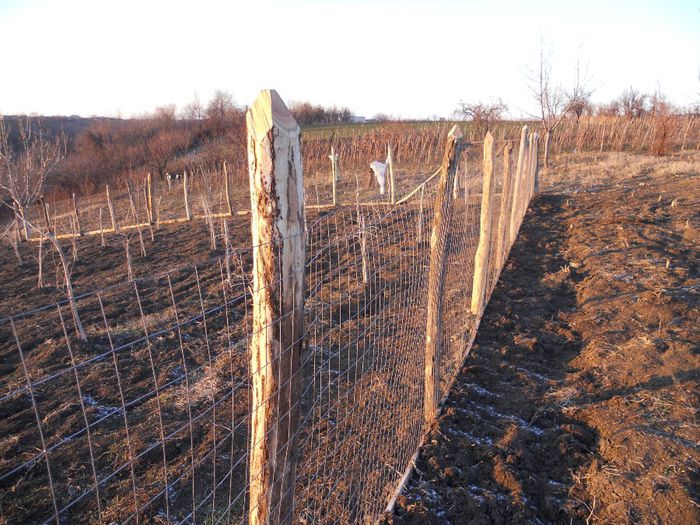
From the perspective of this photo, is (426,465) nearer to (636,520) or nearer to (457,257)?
(636,520)

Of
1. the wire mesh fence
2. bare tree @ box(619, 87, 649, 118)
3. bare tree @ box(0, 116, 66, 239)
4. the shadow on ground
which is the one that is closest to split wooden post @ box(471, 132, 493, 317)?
the wire mesh fence

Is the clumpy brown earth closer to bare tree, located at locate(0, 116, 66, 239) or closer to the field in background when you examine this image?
the field in background

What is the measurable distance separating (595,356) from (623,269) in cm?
243

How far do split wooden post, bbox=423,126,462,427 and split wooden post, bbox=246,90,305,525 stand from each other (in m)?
1.55

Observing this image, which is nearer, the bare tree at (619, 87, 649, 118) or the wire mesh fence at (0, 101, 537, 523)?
the wire mesh fence at (0, 101, 537, 523)

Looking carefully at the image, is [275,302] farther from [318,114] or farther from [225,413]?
[318,114]

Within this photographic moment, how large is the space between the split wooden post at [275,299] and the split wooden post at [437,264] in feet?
5.10

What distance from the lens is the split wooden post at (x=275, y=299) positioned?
1356mm

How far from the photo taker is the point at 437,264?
295 centimetres

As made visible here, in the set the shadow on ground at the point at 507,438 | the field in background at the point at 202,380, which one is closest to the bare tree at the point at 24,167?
the field in background at the point at 202,380

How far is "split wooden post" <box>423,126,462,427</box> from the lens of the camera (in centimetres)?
289

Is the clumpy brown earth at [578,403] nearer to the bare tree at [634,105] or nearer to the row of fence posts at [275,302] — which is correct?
the row of fence posts at [275,302]

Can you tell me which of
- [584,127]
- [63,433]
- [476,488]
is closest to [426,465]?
[476,488]

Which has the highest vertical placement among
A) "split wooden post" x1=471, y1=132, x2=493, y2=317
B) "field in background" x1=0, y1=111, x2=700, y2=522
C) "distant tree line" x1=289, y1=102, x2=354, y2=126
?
"distant tree line" x1=289, y1=102, x2=354, y2=126
